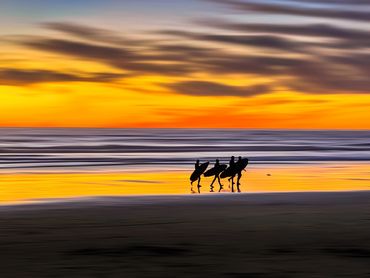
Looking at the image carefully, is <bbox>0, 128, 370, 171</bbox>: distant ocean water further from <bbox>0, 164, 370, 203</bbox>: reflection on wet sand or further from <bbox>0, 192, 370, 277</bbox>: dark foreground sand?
<bbox>0, 192, 370, 277</bbox>: dark foreground sand

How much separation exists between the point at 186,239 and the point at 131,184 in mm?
11781

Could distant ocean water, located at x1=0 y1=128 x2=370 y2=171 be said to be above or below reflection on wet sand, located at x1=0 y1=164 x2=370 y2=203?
above

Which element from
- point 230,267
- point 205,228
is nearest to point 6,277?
point 230,267

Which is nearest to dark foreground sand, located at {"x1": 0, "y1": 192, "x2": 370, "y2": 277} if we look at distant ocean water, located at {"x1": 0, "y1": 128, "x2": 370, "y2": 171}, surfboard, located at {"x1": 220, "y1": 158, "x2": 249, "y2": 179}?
surfboard, located at {"x1": 220, "y1": 158, "x2": 249, "y2": 179}

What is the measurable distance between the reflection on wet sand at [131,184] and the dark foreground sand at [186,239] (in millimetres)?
3204

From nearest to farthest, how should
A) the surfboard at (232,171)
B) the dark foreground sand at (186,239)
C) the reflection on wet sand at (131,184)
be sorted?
the dark foreground sand at (186,239) < the reflection on wet sand at (131,184) < the surfboard at (232,171)

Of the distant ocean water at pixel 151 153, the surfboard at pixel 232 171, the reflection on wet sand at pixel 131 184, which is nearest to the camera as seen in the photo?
the reflection on wet sand at pixel 131 184

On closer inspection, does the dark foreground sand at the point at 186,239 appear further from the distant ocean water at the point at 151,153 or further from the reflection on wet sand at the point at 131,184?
the distant ocean water at the point at 151,153

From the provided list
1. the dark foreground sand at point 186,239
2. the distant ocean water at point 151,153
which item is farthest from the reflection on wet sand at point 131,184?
the distant ocean water at point 151,153

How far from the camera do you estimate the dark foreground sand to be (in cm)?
756

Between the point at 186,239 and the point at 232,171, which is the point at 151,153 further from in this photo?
the point at 186,239

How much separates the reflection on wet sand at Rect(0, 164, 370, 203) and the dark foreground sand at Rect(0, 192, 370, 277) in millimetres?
3204

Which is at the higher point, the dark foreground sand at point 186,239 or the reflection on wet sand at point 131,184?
the reflection on wet sand at point 131,184

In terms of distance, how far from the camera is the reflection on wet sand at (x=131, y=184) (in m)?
18.1
